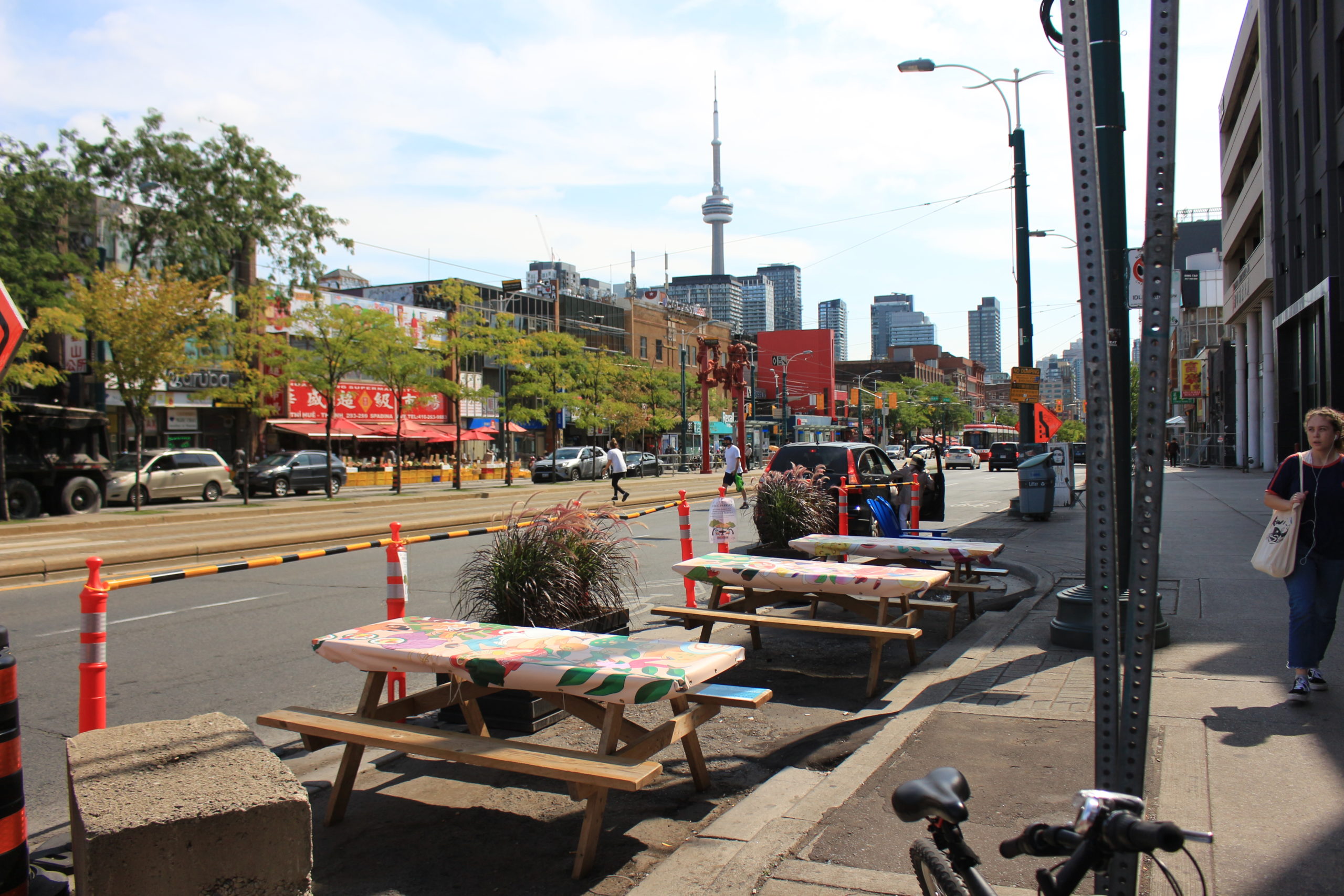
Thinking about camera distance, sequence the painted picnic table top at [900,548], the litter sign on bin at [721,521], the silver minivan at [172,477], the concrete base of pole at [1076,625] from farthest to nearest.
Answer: the silver minivan at [172,477] < the litter sign on bin at [721,521] < the painted picnic table top at [900,548] < the concrete base of pole at [1076,625]

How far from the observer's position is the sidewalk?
Answer: 358 centimetres

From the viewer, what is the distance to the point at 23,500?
22.5 metres

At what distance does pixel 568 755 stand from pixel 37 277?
36.2 metres

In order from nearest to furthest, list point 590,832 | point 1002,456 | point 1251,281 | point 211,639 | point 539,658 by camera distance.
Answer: point 590,832
point 539,658
point 211,639
point 1251,281
point 1002,456

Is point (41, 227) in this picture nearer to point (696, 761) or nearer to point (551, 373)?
point (551, 373)

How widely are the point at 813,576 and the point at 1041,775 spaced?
2.94 meters

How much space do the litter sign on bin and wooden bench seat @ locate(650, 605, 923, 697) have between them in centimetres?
277

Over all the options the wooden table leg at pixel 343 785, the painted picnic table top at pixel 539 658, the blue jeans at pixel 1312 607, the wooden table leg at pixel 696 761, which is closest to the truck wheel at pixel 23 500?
the painted picnic table top at pixel 539 658

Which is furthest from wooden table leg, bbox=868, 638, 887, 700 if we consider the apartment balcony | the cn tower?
the cn tower

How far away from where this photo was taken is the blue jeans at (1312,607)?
571 cm

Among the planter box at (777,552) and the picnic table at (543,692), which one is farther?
the planter box at (777,552)

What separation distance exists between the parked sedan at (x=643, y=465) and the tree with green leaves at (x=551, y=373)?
14.0 ft

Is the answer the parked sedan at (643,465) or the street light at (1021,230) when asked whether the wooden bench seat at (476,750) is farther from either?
the parked sedan at (643,465)

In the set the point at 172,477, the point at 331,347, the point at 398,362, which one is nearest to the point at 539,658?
the point at 172,477
